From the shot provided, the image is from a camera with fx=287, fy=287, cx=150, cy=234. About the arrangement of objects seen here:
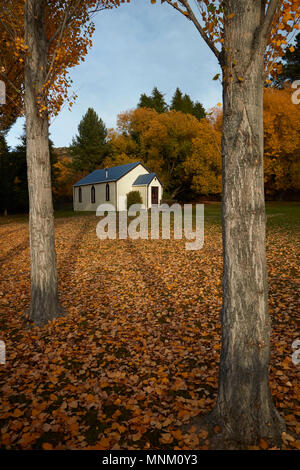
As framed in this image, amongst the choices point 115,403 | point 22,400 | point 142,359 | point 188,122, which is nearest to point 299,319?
point 142,359

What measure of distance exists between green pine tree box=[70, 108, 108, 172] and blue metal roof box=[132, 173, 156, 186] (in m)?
20.1

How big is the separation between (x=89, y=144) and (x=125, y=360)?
53754mm

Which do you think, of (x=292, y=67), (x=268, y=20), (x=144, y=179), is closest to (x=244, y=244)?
(x=268, y=20)

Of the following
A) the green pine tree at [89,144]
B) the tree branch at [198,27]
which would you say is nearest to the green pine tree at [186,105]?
the green pine tree at [89,144]

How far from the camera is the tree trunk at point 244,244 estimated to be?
2.78 m

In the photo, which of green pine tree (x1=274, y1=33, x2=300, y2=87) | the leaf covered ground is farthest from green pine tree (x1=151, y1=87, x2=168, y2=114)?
the leaf covered ground

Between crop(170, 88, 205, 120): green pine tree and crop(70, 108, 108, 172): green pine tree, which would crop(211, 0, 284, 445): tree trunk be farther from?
crop(170, 88, 205, 120): green pine tree

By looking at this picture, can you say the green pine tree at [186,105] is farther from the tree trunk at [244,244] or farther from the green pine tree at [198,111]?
the tree trunk at [244,244]

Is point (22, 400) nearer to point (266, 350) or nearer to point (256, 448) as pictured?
point (256, 448)

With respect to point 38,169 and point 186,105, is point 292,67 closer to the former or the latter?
point 186,105

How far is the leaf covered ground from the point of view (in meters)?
3.35

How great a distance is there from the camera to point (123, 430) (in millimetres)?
3326

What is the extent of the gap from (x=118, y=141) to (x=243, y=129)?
157ft

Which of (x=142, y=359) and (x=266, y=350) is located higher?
(x=266, y=350)
